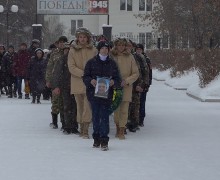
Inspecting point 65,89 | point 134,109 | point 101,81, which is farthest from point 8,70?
point 101,81

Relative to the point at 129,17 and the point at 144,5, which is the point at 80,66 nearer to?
the point at 129,17

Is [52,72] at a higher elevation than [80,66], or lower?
lower

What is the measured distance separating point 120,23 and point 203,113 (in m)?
50.8

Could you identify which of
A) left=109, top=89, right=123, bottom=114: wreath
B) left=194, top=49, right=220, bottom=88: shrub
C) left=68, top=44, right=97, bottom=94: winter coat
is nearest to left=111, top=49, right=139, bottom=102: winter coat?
A: left=109, top=89, right=123, bottom=114: wreath

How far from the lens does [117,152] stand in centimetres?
961

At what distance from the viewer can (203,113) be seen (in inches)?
635

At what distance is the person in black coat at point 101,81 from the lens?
9711 millimetres

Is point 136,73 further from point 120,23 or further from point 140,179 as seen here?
point 120,23

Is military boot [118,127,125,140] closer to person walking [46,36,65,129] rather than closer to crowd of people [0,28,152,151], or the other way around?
crowd of people [0,28,152,151]

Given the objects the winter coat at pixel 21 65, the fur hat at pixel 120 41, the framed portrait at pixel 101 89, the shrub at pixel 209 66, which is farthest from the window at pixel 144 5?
the framed portrait at pixel 101 89

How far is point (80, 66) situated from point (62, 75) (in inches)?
30.3

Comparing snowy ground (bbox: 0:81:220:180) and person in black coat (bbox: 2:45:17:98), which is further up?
person in black coat (bbox: 2:45:17:98)

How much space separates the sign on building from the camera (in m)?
29.8

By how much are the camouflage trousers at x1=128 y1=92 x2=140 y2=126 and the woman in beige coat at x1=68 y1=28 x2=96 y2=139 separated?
1.45 metres
